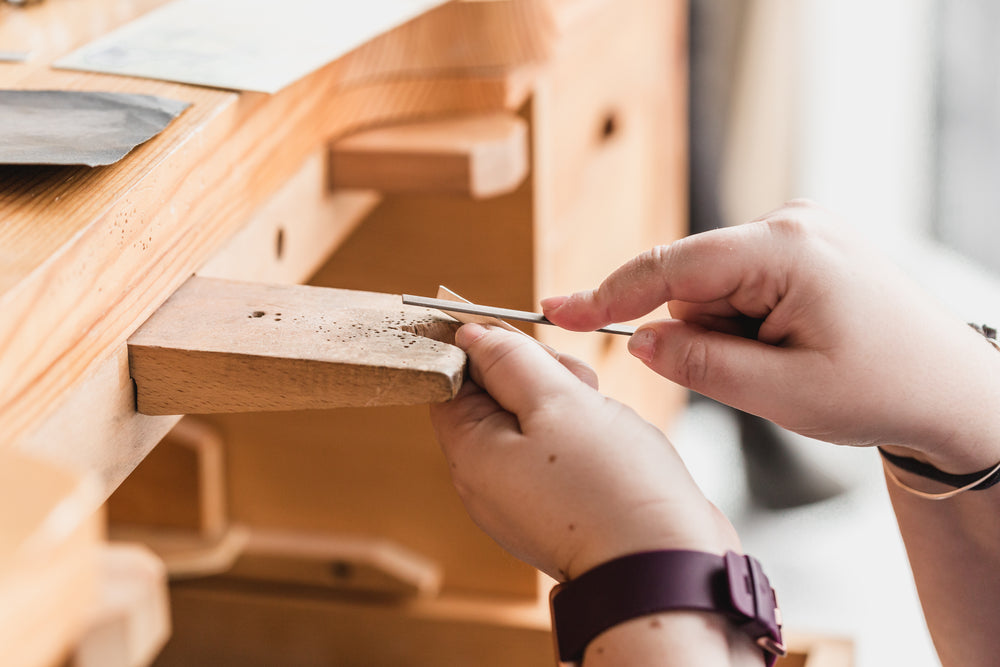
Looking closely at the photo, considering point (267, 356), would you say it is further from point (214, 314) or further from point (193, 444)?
point (193, 444)

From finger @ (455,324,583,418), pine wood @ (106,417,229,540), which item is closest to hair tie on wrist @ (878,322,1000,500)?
finger @ (455,324,583,418)

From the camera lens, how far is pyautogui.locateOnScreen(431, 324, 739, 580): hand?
0.39 m

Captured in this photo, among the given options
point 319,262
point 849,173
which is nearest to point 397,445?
point 319,262

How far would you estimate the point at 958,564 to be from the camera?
564mm

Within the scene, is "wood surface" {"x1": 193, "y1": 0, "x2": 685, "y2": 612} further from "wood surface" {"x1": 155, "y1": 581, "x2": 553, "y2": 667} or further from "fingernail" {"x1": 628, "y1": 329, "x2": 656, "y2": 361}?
"fingernail" {"x1": 628, "y1": 329, "x2": 656, "y2": 361}

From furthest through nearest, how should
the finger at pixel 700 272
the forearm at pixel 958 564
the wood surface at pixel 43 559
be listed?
1. the forearm at pixel 958 564
2. the finger at pixel 700 272
3. the wood surface at pixel 43 559

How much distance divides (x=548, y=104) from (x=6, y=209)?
52cm

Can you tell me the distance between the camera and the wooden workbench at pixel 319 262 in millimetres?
372

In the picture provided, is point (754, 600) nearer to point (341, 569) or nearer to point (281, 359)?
point (281, 359)

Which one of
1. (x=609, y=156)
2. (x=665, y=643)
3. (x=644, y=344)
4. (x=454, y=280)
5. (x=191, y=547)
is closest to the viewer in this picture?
(x=665, y=643)

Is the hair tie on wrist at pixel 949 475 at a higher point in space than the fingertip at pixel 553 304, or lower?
lower

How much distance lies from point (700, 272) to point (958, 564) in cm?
26

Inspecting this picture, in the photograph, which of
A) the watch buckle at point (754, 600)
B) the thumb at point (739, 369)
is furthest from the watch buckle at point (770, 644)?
the thumb at point (739, 369)

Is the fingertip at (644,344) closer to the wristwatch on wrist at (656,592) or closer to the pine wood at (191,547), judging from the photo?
the wristwatch on wrist at (656,592)
